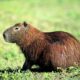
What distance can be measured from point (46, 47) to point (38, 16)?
983 cm

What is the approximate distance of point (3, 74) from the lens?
9930 mm

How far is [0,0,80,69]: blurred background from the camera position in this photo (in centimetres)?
1379

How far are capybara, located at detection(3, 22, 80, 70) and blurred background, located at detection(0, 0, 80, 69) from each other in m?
1.57

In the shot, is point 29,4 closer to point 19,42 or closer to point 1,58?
point 1,58

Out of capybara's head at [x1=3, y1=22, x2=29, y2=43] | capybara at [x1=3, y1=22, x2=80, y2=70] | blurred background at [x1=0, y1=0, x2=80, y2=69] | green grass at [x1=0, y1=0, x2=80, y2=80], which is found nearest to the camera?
green grass at [x1=0, y1=0, x2=80, y2=80]

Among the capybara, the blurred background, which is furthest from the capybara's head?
the blurred background

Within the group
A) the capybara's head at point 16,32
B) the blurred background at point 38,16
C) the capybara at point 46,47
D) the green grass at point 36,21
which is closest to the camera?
the green grass at point 36,21

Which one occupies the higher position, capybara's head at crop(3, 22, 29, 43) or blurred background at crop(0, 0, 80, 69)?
capybara's head at crop(3, 22, 29, 43)

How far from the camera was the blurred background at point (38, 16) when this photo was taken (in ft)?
45.2

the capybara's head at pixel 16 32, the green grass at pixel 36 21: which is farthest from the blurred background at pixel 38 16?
the capybara's head at pixel 16 32

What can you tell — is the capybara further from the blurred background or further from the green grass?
the blurred background

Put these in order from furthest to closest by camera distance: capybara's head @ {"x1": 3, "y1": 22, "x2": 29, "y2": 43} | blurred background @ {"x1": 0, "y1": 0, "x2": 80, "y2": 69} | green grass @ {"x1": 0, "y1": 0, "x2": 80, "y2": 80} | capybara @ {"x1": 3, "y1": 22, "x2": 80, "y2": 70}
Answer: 1. blurred background @ {"x1": 0, "y1": 0, "x2": 80, "y2": 69}
2. capybara's head @ {"x1": 3, "y1": 22, "x2": 29, "y2": 43}
3. capybara @ {"x1": 3, "y1": 22, "x2": 80, "y2": 70}
4. green grass @ {"x1": 0, "y1": 0, "x2": 80, "y2": 80}

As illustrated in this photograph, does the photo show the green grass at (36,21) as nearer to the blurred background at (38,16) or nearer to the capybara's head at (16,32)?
the blurred background at (38,16)

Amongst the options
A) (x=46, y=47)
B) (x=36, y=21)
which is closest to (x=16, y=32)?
(x=46, y=47)
